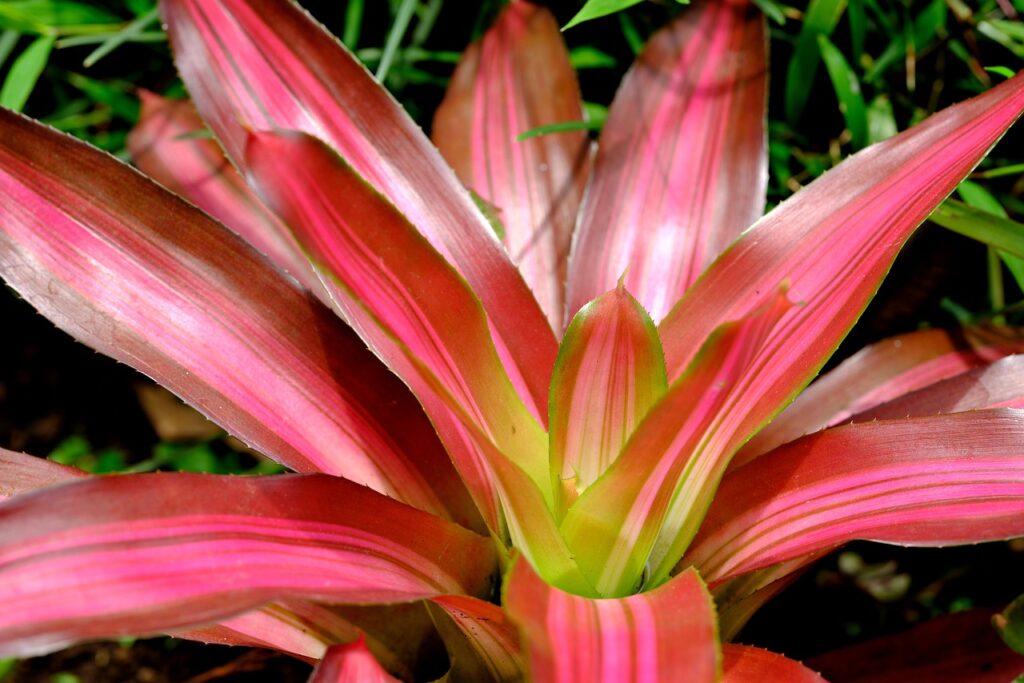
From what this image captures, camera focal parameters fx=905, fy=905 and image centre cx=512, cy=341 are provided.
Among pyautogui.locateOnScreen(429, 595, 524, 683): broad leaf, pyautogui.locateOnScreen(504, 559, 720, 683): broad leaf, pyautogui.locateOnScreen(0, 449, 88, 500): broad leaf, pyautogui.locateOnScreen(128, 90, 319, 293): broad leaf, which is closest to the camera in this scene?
pyautogui.locateOnScreen(504, 559, 720, 683): broad leaf

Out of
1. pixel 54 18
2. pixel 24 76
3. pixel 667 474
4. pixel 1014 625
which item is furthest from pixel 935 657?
pixel 54 18

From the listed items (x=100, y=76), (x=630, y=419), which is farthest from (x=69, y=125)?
(x=630, y=419)

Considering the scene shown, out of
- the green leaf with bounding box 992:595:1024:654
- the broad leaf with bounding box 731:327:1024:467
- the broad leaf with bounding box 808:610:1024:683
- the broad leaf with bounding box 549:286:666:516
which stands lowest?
the green leaf with bounding box 992:595:1024:654

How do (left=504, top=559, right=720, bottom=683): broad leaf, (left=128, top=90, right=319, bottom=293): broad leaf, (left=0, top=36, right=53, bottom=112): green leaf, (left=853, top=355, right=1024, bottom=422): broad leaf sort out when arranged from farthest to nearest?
(left=0, top=36, right=53, bottom=112): green leaf → (left=128, top=90, right=319, bottom=293): broad leaf → (left=853, top=355, right=1024, bottom=422): broad leaf → (left=504, top=559, right=720, bottom=683): broad leaf

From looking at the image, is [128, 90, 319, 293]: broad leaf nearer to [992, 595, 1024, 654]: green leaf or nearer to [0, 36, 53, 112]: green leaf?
[0, 36, 53, 112]: green leaf

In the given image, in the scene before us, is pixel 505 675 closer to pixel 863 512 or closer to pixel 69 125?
pixel 863 512

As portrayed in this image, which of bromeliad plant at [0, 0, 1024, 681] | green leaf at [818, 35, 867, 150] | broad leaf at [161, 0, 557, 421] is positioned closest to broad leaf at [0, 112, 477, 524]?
bromeliad plant at [0, 0, 1024, 681]
